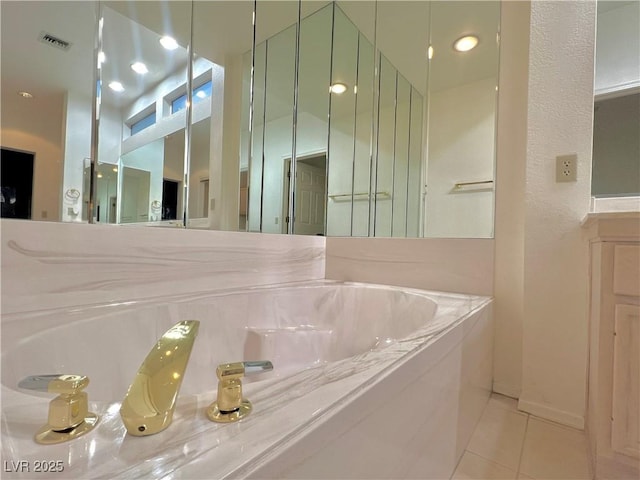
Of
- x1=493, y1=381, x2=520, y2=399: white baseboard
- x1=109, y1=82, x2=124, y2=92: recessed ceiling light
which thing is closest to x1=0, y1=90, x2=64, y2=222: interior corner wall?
x1=109, y1=82, x2=124, y2=92: recessed ceiling light

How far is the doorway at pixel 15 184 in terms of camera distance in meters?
0.80

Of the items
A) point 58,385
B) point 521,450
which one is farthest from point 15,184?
point 521,450

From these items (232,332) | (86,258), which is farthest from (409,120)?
(86,258)

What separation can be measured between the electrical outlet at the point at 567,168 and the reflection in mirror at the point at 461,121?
32 centimetres

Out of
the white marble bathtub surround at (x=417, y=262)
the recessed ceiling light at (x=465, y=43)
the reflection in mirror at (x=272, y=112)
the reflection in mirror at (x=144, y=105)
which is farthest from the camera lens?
the reflection in mirror at (x=272, y=112)

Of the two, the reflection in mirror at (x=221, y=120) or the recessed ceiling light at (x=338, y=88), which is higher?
the recessed ceiling light at (x=338, y=88)

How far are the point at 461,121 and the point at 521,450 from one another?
1593 mm

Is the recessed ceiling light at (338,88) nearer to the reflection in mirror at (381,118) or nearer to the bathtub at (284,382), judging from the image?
the reflection in mirror at (381,118)

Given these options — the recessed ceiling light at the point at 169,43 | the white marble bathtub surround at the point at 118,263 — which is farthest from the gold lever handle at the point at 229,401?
the recessed ceiling light at the point at 169,43

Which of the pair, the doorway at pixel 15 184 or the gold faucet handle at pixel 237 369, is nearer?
the gold faucet handle at pixel 237 369

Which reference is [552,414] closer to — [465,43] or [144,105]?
[465,43]

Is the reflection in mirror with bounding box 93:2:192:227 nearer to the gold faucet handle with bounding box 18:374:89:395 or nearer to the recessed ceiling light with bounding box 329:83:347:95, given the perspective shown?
the gold faucet handle with bounding box 18:374:89:395

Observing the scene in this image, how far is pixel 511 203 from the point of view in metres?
1.37

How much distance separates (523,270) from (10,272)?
1.82 m
